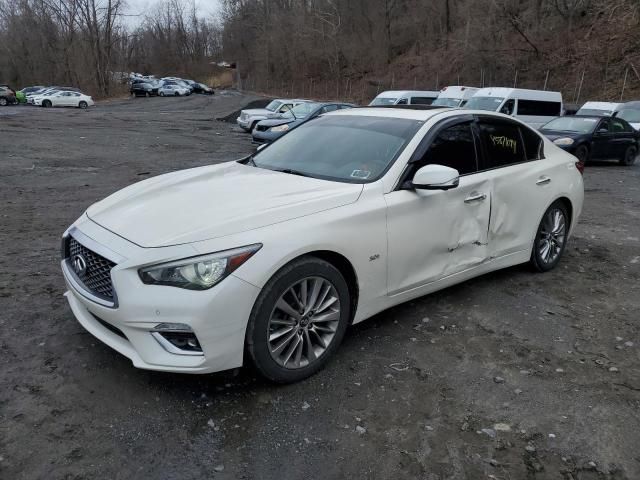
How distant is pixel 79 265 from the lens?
3332 mm

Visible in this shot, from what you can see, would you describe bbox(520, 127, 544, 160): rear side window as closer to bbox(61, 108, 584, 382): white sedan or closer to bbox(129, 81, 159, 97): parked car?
bbox(61, 108, 584, 382): white sedan

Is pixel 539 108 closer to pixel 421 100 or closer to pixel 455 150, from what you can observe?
pixel 421 100

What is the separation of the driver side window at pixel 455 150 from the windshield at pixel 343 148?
203 mm

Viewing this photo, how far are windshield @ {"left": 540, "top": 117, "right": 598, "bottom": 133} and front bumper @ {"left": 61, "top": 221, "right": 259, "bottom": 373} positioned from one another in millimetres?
14756

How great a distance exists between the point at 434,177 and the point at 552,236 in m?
2.37

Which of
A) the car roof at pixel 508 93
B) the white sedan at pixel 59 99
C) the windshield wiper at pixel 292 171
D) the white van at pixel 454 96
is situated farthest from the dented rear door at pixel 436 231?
the white sedan at pixel 59 99

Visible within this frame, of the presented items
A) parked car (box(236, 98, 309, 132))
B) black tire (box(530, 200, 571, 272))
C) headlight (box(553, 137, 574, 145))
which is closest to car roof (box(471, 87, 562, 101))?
headlight (box(553, 137, 574, 145))

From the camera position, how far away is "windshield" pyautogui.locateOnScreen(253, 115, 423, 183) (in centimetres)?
394

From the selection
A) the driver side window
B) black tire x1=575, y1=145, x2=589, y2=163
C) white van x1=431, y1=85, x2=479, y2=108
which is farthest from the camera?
white van x1=431, y1=85, x2=479, y2=108

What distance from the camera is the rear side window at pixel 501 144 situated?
461 centimetres

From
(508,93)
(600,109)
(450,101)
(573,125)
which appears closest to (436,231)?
(573,125)

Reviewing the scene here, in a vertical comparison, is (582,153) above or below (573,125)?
below

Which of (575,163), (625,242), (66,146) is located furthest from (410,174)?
(66,146)

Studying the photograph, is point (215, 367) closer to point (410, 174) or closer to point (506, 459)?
point (506, 459)
